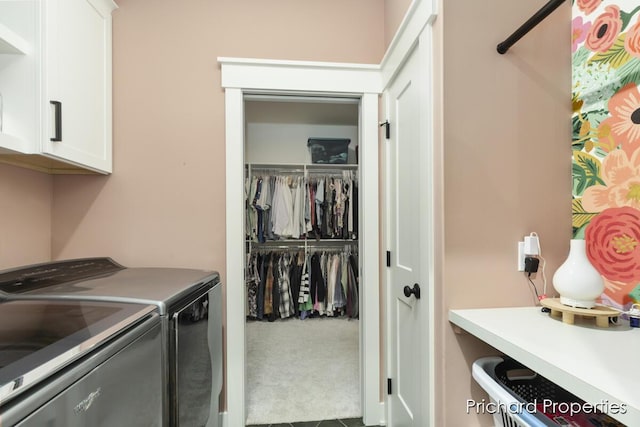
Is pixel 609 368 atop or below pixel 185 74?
below

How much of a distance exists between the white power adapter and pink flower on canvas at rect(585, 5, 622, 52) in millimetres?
708

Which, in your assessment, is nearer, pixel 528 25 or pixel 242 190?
pixel 528 25

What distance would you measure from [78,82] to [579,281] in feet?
7.16

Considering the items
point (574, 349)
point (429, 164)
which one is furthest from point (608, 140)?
point (574, 349)

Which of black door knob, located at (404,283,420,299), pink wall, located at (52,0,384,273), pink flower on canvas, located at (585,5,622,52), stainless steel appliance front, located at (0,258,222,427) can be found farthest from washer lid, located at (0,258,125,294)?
pink flower on canvas, located at (585,5,622,52)

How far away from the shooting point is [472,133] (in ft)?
3.63

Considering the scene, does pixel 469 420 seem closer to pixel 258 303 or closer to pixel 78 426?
pixel 78 426

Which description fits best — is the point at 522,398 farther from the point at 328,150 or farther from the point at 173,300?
the point at 328,150

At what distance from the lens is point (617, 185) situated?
1025mm

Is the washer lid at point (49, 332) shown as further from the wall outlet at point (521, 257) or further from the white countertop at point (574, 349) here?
the wall outlet at point (521, 257)

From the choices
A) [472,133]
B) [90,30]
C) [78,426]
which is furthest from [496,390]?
[90,30]

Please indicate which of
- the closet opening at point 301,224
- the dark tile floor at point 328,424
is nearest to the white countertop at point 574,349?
the dark tile floor at point 328,424

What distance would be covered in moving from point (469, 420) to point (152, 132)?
82.2 inches

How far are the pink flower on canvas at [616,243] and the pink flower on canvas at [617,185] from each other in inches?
1.0
